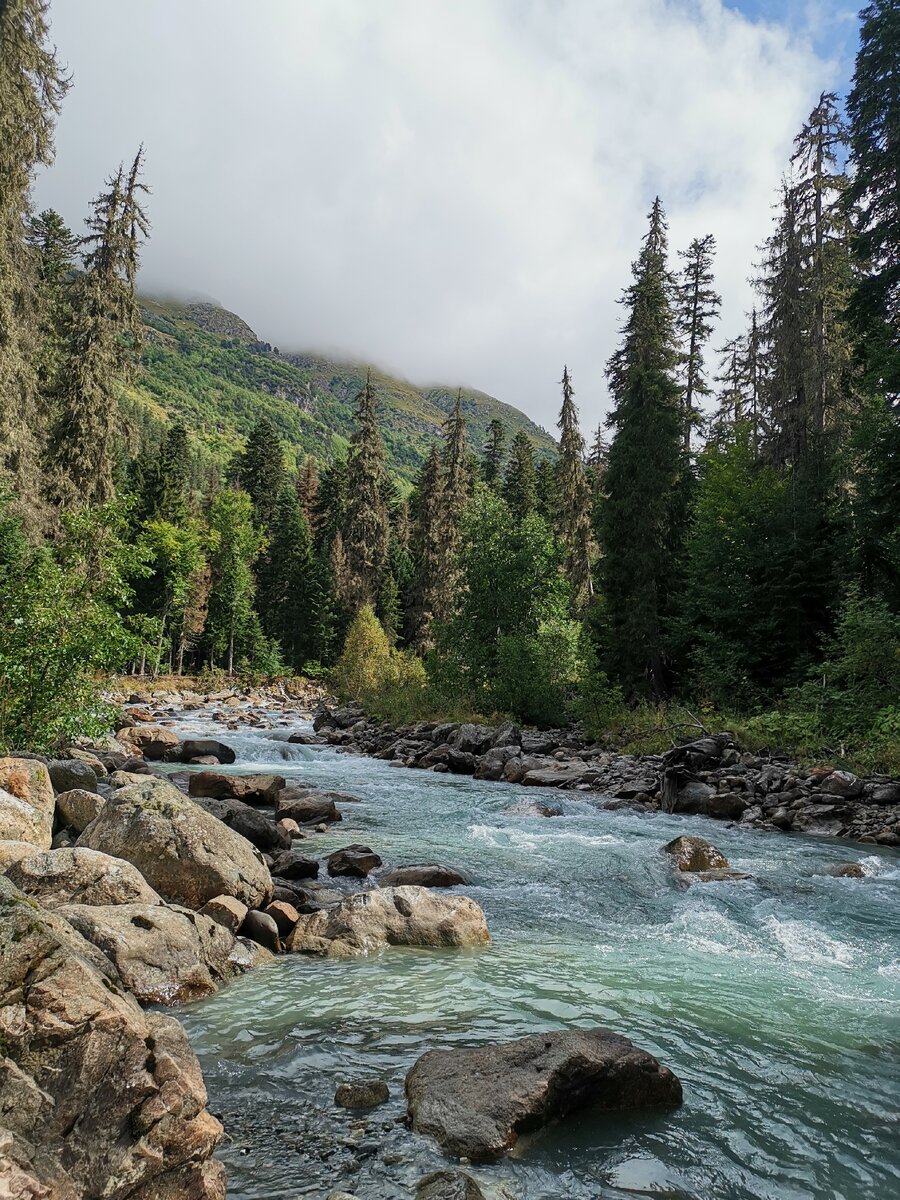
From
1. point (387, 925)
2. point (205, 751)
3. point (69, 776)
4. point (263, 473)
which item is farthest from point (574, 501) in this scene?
point (263, 473)

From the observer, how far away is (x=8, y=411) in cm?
1883

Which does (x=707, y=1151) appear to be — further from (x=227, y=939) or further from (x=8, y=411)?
(x=8, y=411)

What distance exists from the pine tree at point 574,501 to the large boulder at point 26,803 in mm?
32155

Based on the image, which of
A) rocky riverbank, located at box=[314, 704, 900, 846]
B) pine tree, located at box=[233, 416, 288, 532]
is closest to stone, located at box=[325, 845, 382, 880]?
A: rocky riverbank, located at box=[314, 704, 900, 846]

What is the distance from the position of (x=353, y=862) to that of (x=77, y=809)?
3.24 metres

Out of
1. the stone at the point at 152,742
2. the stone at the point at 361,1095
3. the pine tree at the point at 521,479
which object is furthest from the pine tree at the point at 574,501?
the stone at the point at 361,1095

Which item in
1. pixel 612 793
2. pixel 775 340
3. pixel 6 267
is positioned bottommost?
pixel 612 793

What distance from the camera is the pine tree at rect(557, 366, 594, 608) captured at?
39844mm

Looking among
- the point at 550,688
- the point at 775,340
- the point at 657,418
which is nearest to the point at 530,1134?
the point at 550,688

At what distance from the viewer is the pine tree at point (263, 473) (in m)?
73.6

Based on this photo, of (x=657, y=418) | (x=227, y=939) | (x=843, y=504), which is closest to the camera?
(x=227, y=939)

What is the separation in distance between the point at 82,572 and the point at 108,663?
56.9 inches

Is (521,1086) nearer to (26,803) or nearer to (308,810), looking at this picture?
(26,803)

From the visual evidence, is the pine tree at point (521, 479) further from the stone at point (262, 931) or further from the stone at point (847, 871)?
the stone at point (262, 931)
